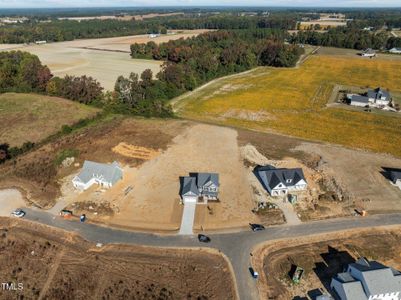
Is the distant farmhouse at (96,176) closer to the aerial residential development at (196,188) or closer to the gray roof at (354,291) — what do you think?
the aerial residential development at (196,188)

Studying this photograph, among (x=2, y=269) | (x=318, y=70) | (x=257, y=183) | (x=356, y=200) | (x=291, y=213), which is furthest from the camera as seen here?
(x=318, y=70)

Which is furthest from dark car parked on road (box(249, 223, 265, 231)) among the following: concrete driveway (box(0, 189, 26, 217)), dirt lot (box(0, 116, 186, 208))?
concrete driveway (box(0, 189, 26, 217))

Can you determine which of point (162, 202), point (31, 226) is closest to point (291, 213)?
point (162, 202)

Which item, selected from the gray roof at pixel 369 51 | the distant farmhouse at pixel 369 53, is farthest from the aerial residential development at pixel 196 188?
the gray roof at pixel 369 51

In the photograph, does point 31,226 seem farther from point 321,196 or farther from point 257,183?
point 321,196

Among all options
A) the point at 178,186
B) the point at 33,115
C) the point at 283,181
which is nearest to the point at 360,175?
the point at 283,181
